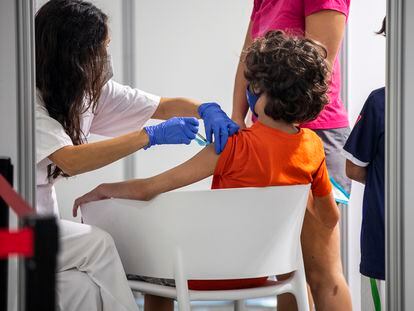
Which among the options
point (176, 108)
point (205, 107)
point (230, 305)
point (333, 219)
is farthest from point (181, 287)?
point (230, 305)

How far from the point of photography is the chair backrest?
153cm

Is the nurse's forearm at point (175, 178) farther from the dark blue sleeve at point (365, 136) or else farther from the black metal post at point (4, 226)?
the dark blue sleeve at point (365, 136)

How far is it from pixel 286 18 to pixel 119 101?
529 mm

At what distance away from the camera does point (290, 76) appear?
67.6 inches

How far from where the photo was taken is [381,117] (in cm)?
197

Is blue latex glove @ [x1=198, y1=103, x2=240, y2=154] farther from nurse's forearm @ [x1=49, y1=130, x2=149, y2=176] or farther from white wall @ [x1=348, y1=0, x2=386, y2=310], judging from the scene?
white wall @ [x1=348, y1=0, x2=386, y2=310]

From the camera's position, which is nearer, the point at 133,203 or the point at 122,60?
the point at 133,203

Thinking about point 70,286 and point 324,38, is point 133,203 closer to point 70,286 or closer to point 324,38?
point 70,286

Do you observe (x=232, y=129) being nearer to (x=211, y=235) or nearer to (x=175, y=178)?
(x=175, y=178)

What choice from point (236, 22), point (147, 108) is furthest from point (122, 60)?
point (147, 108)

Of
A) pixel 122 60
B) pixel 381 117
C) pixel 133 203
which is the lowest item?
pixel 133 203

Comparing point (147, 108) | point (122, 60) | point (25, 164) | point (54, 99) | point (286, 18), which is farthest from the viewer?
point (122, 60)

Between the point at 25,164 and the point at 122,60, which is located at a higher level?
the point at 122,60

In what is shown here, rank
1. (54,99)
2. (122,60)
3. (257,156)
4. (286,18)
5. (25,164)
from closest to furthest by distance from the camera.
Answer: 1. (25,164)
2. (257,156)
3. (54,99)
4. (286,18)
5. (122,60)
